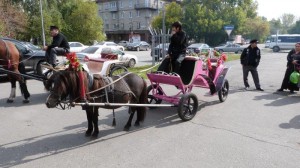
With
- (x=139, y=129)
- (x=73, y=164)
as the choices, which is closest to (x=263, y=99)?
(x=139, y=129)

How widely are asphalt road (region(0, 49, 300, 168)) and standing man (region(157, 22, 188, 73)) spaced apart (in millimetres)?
1170

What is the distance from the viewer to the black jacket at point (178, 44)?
710cm

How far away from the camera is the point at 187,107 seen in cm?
668

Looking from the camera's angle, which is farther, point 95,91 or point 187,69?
point 187,69

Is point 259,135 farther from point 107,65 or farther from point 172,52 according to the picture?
point 107,65

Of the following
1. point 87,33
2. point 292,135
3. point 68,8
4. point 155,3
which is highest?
point 155,3

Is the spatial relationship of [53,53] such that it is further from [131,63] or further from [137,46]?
[137,46]

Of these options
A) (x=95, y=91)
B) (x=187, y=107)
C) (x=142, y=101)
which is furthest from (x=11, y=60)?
(x=187, y=107)

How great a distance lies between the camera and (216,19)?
48.7 meters

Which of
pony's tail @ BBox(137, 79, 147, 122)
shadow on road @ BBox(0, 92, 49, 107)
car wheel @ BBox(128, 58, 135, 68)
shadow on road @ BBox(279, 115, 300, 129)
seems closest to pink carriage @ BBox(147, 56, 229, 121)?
pony's tail @ BBox(137, 79, 147, 122)

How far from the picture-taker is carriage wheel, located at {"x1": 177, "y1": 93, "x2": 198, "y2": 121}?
6.36m

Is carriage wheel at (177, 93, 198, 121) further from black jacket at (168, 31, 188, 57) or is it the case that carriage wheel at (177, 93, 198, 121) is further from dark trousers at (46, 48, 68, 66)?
dark trousers at (46, 48, 68, 66)

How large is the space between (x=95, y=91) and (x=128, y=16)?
222 feet

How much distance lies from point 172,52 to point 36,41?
3480cm
